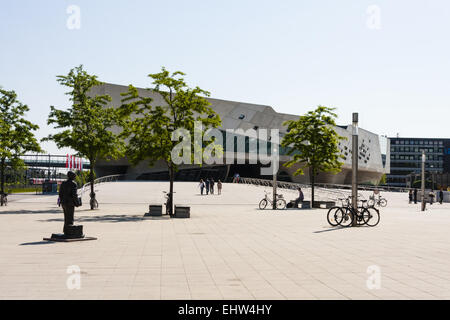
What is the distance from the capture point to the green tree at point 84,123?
23.8m

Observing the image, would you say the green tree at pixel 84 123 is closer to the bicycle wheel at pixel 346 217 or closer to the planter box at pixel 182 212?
the planter box at pixel 182 212

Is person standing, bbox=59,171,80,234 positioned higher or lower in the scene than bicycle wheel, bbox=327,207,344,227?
higher

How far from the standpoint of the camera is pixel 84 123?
2427cm

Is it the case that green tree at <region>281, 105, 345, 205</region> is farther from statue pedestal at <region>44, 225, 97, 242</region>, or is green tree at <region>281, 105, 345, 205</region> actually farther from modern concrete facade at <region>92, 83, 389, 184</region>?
modern concrete facade at <region>92, 83, 389, 184</region>

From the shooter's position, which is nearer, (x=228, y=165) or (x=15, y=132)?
(x=15, y=132)

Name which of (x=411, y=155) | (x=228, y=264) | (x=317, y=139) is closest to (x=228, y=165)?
(x=317, y=139)

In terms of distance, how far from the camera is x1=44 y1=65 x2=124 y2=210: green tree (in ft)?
77.9

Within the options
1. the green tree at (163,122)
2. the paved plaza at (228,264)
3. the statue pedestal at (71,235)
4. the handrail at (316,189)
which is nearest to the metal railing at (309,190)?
the handrail at (316,189)

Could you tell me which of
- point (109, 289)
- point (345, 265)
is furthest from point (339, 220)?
point (109, 289)

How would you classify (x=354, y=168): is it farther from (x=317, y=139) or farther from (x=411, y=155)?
(x=411, y=155)

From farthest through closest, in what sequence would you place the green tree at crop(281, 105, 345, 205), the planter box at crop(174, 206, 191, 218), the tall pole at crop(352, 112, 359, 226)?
the green tree at crop(281, 105, 345, 205) → the planter box at crop(174, 206, 191, 218) → the tall pole at crop(352, 112, 359, 226)

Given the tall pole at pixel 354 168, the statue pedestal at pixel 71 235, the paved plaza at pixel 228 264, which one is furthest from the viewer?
the tall pole at pixel 354 168

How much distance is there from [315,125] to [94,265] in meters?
24.3

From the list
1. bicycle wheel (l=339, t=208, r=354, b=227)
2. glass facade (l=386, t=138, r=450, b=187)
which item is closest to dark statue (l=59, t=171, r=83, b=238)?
bicycle wheel (l=339, t=208, r=354, b=227)
